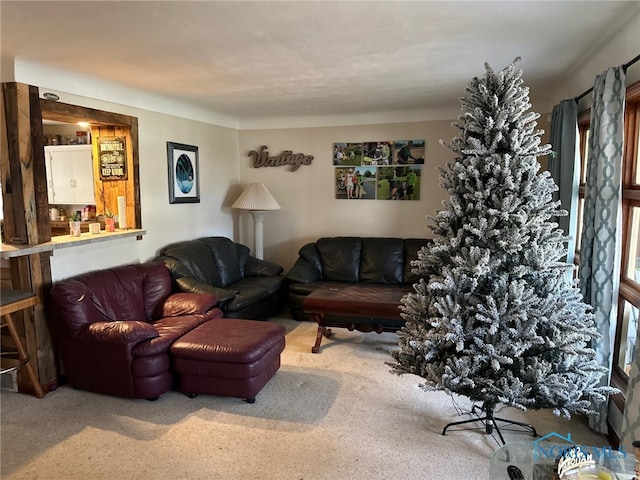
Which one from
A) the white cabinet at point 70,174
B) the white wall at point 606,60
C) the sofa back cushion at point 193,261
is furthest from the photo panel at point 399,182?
A: the white cabinet at point 70,174

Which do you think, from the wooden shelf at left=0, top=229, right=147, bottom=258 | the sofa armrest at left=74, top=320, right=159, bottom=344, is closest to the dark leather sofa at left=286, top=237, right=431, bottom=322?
the wooden shelf at left=0, top=229, right=147, bottom=258

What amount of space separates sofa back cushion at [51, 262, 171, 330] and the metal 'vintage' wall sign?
2329 mm

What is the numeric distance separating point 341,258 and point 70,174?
3376 millimetres

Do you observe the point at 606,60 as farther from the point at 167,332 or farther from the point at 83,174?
the point at 83,174

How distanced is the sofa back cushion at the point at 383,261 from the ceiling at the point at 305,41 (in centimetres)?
190

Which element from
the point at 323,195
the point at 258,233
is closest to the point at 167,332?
the point at 258,233

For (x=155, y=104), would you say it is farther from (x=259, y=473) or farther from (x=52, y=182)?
(x=259, y=473)

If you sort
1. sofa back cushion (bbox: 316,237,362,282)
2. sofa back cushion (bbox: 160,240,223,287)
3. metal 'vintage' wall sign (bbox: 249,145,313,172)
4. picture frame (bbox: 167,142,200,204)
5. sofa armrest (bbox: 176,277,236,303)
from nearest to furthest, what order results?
sofa armrest (bbox: 176,277,236,303) → sofa back cushion (bbox: 160,240,223,287) → picture frame (bbox: 167,142,200,204) → sofa back cushion (bbox: 316,237,362,282) → metal 'vintage' wall sign (bbox: 249,145,313,172)

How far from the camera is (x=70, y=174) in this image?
16.4ft

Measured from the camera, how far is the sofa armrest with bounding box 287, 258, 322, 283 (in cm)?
491

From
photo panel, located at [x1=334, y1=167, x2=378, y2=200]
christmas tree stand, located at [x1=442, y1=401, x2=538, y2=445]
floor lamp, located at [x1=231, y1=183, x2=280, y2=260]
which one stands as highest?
photo panel, located at [x1=334, y1=167, x2=378, y2=200]

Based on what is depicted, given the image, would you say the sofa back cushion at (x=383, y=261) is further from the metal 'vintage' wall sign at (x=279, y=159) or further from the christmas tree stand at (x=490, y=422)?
the christmas tree stand at (x=490, y=422)

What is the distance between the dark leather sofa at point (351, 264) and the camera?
4.90 meters

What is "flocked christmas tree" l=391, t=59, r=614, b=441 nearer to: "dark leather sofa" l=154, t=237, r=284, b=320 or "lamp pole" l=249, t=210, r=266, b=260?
"dark leather sofa" l=154, t=237, r=284, b=320
